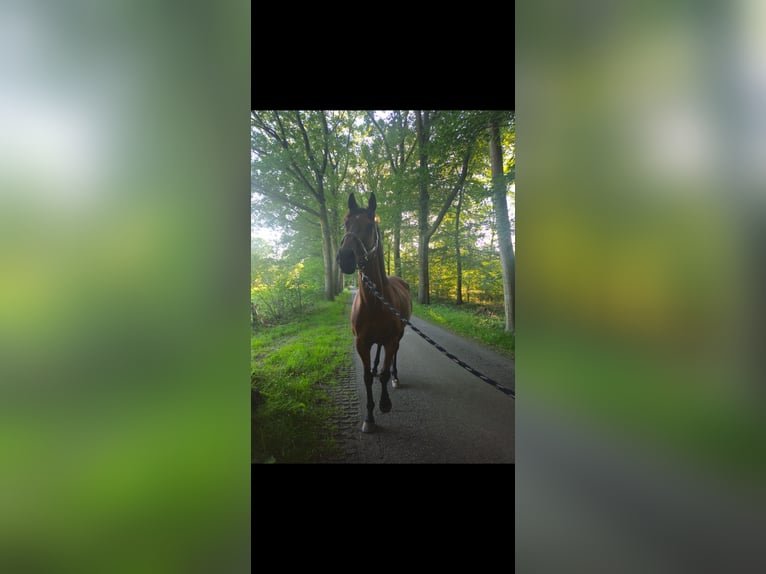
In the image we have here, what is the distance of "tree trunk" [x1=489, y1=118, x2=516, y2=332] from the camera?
246cm

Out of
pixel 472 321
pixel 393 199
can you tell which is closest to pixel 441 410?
pixel 472 321

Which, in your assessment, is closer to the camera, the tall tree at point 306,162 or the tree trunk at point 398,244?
the tall tree at point 306,162

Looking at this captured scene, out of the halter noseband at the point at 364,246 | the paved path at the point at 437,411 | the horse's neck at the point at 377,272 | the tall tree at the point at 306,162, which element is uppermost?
the tall tree at the point at 306,162

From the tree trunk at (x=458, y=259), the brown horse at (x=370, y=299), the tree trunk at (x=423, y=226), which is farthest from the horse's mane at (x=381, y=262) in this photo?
the tree trunk at (x=458, y=259)

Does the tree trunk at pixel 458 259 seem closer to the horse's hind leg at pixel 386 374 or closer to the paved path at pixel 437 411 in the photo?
the paved path at pixel 437 411

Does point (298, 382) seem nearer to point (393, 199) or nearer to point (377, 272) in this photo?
point (377, 272)

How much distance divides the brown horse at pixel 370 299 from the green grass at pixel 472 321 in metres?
0.25

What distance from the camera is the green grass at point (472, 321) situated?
2.56 m
